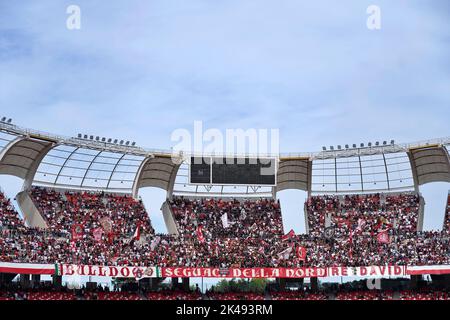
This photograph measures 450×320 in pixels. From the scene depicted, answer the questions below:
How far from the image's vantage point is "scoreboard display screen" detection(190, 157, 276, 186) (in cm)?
6888

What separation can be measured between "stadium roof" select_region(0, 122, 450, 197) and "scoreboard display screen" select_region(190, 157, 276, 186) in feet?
7.27

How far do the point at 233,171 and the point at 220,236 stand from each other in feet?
25.6

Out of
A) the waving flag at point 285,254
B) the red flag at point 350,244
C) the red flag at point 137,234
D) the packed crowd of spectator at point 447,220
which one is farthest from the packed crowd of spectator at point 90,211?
the packed crowd of spectator at point 447,220

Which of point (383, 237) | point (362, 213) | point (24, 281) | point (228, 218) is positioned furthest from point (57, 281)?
point (362, 213)

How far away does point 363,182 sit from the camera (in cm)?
7500

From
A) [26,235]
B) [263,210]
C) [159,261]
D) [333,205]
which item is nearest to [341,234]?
[333,205]

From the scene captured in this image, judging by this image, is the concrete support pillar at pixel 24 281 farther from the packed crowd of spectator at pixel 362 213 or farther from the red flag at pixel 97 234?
the packed crowd of spectator at pixel 362 213

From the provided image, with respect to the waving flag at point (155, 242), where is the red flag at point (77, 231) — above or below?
above

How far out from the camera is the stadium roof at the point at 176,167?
66.4 metres

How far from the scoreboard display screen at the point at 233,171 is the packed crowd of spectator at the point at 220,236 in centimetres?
574

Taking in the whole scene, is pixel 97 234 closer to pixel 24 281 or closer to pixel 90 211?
pixel 90 211

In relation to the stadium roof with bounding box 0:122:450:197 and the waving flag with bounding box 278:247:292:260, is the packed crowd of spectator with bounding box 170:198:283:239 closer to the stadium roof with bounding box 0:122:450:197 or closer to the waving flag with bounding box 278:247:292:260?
the stadium roof with bounding box 0:122:450:197

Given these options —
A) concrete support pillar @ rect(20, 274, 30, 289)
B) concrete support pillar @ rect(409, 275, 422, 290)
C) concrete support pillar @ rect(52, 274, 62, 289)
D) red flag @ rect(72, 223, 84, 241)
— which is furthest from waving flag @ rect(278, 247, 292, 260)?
concrete support pillar @ rect(20, 274, 30, 289)

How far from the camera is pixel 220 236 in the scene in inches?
2815
